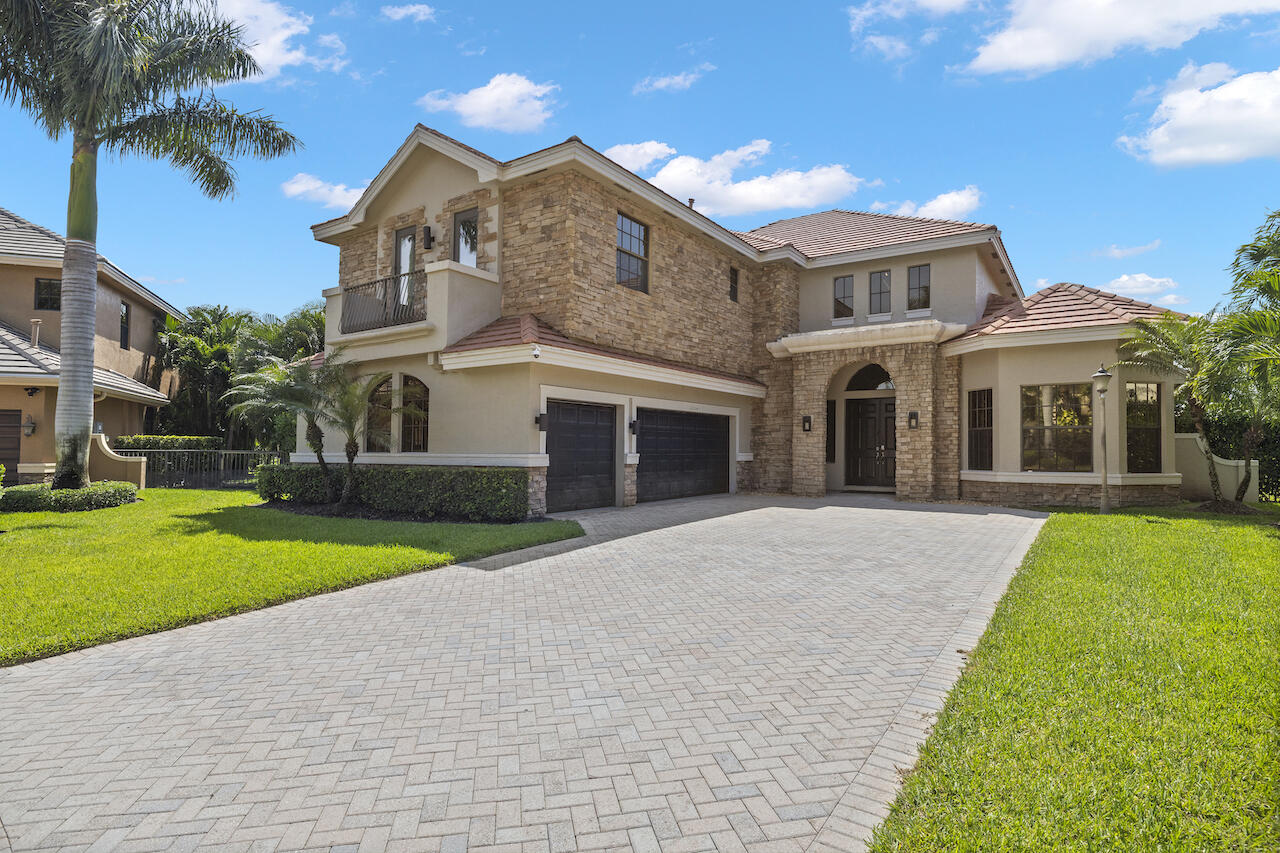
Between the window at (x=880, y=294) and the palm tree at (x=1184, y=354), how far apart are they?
19.7 feet

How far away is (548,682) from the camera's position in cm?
442

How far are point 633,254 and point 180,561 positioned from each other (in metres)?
10.6

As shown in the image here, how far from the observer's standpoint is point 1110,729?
139 inches

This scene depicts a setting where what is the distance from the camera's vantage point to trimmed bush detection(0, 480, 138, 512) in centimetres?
1314

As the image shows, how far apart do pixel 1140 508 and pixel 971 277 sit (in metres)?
6.92

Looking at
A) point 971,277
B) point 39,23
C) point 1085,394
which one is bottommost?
point 1085,394

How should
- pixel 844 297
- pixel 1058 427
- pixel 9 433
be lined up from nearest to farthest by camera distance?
pixel 1058 427 < pixel 9 433 < pixel 844 297

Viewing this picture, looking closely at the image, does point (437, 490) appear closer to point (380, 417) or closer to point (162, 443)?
point (380, 417)

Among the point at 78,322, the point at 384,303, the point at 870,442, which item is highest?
the point at 384,303

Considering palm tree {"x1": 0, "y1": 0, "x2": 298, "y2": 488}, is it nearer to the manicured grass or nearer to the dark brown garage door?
the dark brown garage door

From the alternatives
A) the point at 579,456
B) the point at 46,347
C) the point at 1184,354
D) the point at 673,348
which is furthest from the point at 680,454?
the point at 46,347

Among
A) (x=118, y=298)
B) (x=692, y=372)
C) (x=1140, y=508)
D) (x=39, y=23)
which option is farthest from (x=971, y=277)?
(x=118, y=298)

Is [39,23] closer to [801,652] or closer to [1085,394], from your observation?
[801,652]

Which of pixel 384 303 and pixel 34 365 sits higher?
pixel 384 303
